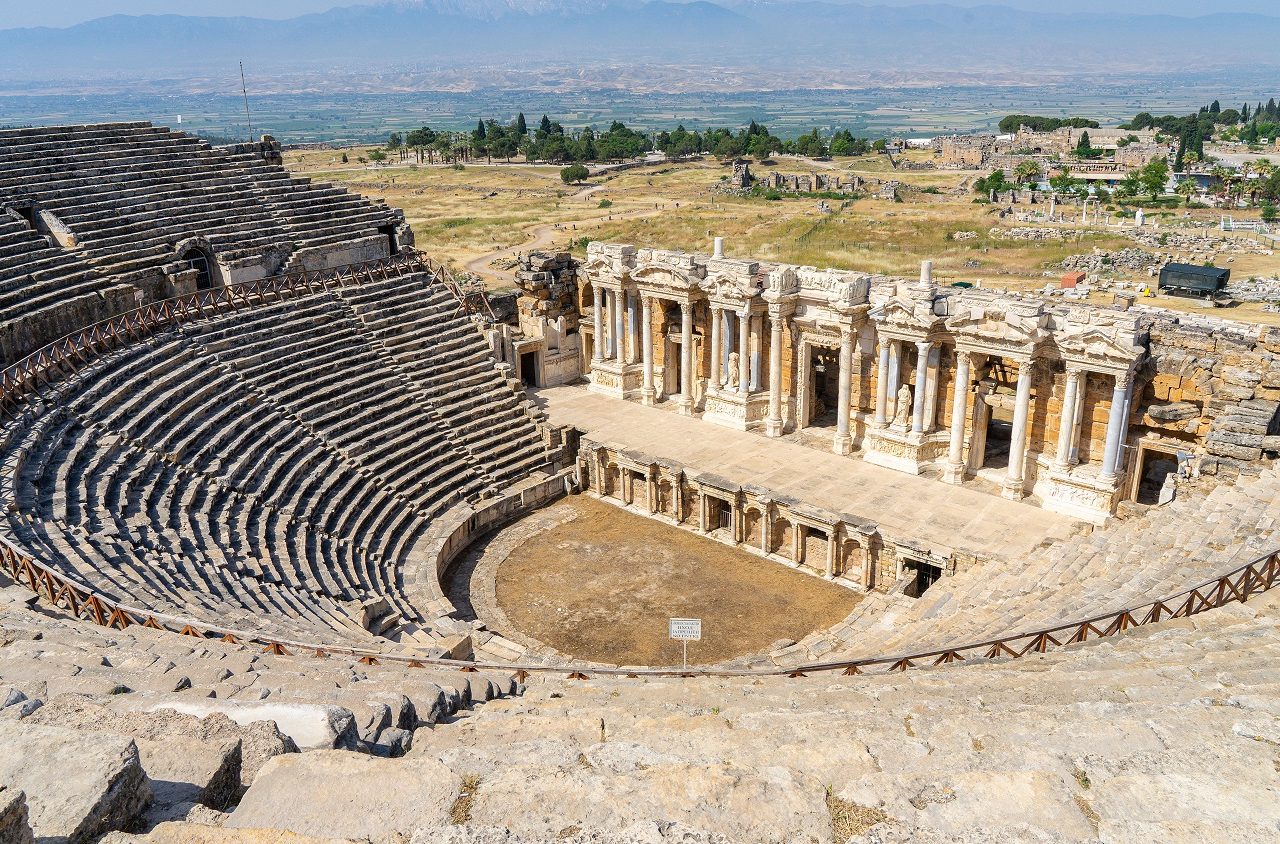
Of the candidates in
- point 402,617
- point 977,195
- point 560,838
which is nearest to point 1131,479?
point 402,617

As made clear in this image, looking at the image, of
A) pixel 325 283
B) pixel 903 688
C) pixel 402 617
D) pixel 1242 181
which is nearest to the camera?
pixel 903 688

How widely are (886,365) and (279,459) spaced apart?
17519 millimetres

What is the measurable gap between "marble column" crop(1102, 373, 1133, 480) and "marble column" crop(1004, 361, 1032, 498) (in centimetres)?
205

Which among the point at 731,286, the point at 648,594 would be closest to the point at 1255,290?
the point at 731,286

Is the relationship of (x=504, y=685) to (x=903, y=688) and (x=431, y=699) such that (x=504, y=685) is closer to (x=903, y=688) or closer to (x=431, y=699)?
(x=431, y=699)

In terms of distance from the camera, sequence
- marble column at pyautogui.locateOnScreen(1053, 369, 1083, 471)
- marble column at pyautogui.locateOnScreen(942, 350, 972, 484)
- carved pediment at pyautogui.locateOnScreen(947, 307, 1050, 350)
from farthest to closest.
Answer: marble column at pyautogui.locateOnScreen(942, 350, 972, 484) → marble column at pyautogui.locateOnScreen(1053, 369, 1083, 471) → carved pediment at pyautogui.locateOnScreen(947, 307, 1050, 350)

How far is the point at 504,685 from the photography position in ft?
44.9

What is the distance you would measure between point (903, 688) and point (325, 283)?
25.9 metres

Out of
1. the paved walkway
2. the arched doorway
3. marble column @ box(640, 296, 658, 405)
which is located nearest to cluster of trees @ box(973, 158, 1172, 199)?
marble column @ box(640, 296, 658, 405)

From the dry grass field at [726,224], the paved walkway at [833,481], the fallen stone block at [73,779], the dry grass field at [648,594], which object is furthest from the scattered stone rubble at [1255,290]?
the fallen stone block at [73,779]

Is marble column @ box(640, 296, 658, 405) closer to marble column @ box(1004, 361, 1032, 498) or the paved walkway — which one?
the paved walkway

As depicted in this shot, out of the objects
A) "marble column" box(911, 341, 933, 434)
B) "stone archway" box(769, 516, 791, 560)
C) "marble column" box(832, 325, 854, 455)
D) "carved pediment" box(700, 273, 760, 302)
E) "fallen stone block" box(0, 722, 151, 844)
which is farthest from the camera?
"carved pediment" box(700, 273, 760, 302)

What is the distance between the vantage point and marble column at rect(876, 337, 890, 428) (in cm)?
2916

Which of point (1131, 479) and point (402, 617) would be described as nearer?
point (402, 617)
